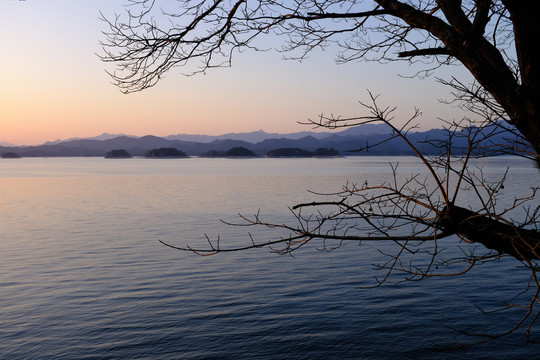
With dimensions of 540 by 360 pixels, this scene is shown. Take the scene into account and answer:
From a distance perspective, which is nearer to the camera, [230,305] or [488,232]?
[488,232]

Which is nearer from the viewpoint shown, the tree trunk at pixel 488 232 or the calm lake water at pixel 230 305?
the tree trunk at pixel 488 232

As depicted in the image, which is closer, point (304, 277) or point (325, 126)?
point (325, 126)

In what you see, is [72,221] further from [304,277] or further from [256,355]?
[256,355]

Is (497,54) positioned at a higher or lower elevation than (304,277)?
higher

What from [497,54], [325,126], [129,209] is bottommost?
[129,209]

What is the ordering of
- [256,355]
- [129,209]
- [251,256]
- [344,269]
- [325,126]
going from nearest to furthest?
[325,126] → [256,355] → [344,269] → [251,256] → [129,209]

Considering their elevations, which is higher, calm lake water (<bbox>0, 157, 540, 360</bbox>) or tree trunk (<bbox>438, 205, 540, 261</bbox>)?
tree trunk (<bbox>438, 205, 540, 261</bbox>)

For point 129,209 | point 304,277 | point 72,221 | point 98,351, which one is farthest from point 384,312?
point 129,209

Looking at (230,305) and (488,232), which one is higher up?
(488,232)

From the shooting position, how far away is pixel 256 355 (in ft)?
38.5

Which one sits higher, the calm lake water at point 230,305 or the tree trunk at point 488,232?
the tree trunk at point 488,232

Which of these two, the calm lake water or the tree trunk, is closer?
the tree trunk

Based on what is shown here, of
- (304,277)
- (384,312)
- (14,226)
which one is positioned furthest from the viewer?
(14,226)

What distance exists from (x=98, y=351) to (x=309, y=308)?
5867 mm
